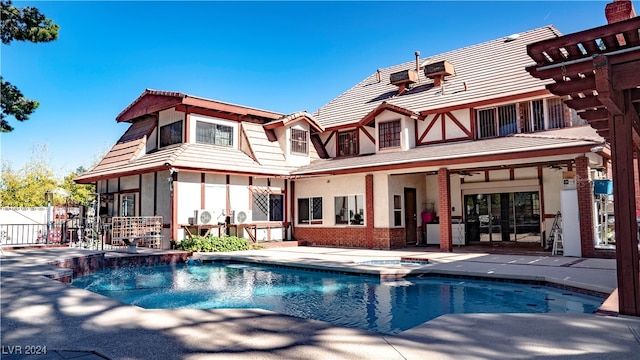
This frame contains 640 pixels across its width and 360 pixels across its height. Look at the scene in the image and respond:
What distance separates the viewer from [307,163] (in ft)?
62.9

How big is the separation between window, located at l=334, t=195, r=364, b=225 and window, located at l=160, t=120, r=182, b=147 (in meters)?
6.80

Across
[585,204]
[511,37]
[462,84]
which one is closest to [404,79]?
[462,84]

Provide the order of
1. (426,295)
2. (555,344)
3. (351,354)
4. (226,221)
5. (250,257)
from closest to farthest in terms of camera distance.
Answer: (351,354) → (555,344) → (426,295) → (250,257) → (226,221)

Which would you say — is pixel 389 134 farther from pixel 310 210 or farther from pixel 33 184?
pixel 33 184

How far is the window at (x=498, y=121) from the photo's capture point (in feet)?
48.0

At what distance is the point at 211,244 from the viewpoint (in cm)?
1414

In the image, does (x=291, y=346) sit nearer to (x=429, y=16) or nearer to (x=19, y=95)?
(x=19, y=95)

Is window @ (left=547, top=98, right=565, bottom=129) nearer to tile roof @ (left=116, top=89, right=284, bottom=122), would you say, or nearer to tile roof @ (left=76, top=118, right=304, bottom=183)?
tile roof @ (left=76, top=118, right=304, bottom=183)

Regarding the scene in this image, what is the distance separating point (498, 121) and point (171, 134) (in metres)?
12.7

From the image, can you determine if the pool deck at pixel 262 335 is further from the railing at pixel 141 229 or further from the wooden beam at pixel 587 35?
the railing at pixel 141 229

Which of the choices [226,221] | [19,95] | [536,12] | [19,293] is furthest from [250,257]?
[536,12]

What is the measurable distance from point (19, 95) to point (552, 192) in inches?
672

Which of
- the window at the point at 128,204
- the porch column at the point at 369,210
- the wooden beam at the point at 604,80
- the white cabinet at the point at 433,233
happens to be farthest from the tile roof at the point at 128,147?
the wooden beam at the point at 604,80

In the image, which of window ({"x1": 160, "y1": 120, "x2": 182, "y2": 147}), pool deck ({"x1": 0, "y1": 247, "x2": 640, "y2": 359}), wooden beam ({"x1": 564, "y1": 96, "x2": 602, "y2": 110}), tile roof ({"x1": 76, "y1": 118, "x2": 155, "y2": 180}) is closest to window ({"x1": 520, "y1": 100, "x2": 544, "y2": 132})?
wooden beam ({"x1": 564, "y1": 96, "x2": 602, "y2": 110})
